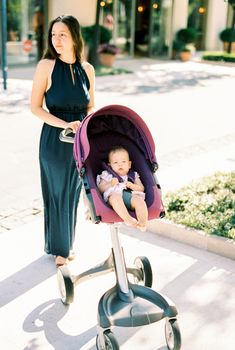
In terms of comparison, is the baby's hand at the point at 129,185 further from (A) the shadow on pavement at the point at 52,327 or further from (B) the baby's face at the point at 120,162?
(A) the shadow on pavement at the point at 52,327

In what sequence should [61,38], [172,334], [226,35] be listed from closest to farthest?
[172,334], [61,38], [226,35]

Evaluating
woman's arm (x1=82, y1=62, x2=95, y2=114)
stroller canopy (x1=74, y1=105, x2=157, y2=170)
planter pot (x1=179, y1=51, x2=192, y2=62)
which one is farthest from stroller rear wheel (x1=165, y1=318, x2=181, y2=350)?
planter pot (x1=179, y1=51, x2=192, y2=62)

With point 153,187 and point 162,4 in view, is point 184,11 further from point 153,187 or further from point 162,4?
point 153,187

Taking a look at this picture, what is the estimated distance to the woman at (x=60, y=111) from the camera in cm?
381

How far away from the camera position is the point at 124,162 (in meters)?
3.28

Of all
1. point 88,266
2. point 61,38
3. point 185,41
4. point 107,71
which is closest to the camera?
point 61,38

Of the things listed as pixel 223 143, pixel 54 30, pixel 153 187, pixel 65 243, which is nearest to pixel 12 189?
pixel 65 243

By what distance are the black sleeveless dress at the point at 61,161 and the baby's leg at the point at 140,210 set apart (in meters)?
1.10

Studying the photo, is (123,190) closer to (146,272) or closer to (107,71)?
(146,272)

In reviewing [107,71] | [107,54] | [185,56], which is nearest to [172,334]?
[107,71]

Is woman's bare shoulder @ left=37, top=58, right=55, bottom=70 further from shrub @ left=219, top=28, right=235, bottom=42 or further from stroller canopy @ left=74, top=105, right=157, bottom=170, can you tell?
shrub @ left=219, top=28, right=235, bottom=42

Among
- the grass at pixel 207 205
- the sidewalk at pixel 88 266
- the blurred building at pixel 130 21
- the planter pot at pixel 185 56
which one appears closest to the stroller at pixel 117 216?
the sidewalk at pixel 88 266

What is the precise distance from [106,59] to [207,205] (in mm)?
14833

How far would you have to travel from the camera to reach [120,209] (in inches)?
118
